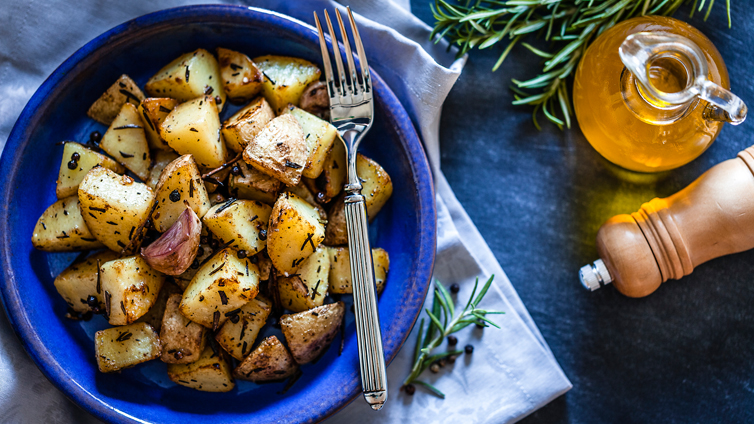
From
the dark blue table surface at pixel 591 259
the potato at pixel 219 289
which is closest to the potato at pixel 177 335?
the potato at pixel 219 289

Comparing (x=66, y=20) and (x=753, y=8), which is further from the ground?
(x=753, y=8)

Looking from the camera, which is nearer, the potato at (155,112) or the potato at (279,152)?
the potato at (279,152)

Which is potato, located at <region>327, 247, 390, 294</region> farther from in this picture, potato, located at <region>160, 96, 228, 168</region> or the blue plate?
potato, located at <region>160, 96, 228, 168</region>

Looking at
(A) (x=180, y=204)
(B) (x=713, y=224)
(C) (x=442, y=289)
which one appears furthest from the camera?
(C) (x=442, y=289)

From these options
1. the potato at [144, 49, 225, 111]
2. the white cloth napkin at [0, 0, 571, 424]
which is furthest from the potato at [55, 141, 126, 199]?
the white cloth napkin at [0, 0, 571, 424]

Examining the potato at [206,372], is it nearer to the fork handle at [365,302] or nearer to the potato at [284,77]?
the fork handle at [365,302]

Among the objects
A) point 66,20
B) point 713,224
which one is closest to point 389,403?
point 713,224

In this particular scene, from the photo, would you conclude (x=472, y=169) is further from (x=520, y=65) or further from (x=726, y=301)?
(x=726, y=301)

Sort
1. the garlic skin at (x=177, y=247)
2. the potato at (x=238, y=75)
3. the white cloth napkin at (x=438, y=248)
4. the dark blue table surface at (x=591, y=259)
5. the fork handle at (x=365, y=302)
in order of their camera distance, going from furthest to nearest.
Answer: the dark blue table surface at (x=591, y=259) < the white cloth napkin at (x=438, y=248) < the potato at (x=238, y=75) < the fork handle at (x=365, y=302) < the garlic skin at (x=177, y=247)
